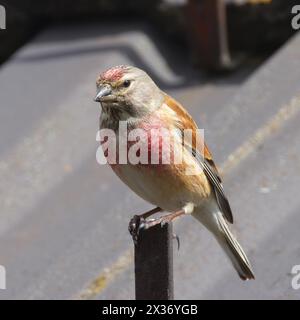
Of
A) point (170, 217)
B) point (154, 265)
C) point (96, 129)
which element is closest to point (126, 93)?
point (170, 217)

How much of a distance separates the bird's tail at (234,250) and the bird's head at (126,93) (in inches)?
23.9

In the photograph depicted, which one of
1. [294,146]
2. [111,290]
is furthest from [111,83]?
[294,146]

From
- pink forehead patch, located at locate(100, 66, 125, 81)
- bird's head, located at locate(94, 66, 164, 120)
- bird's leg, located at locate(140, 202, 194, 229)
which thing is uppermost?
pink forehead patch, located at locate(100, 66, 125, 81)

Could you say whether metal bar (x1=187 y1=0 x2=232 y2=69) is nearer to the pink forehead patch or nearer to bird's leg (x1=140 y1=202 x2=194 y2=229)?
bird's leg (x1=140 y1=202 x2=194 y2=229)

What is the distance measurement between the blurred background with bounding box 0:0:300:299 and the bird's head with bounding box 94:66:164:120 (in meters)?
0.60

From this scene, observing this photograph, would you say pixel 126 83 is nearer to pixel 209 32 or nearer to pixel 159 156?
pixel 159 156

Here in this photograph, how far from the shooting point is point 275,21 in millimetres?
6113

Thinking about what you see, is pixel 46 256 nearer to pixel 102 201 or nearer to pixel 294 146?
pixel 102 201

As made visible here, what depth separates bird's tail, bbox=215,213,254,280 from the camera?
424 cm

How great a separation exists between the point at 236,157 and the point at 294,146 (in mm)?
260

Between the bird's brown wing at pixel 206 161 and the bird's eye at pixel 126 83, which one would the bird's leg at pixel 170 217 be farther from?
the bird's eye at pixel 126 83

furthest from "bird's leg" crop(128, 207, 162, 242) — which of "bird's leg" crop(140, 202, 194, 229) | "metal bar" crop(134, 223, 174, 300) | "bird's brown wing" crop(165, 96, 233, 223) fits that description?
"bird's brown wing" crop(165, 96, 233, 223)

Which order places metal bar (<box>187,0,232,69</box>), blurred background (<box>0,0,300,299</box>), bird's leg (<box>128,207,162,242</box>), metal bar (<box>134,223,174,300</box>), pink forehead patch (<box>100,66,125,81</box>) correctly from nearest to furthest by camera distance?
metal bar (<box>134,223,174,300</box>) → bird's leg (<box>128,207,162,242</box>) → pink forehead patch (<box>100,66,125,81</box>) → blurred background (<box>0,0,300,299</box>) → metal bar (<box>187,0,232,69</box>)

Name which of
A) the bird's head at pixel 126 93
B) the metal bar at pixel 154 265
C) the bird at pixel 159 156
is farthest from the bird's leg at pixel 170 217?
Answer: the bird's head at pixel 126 93
